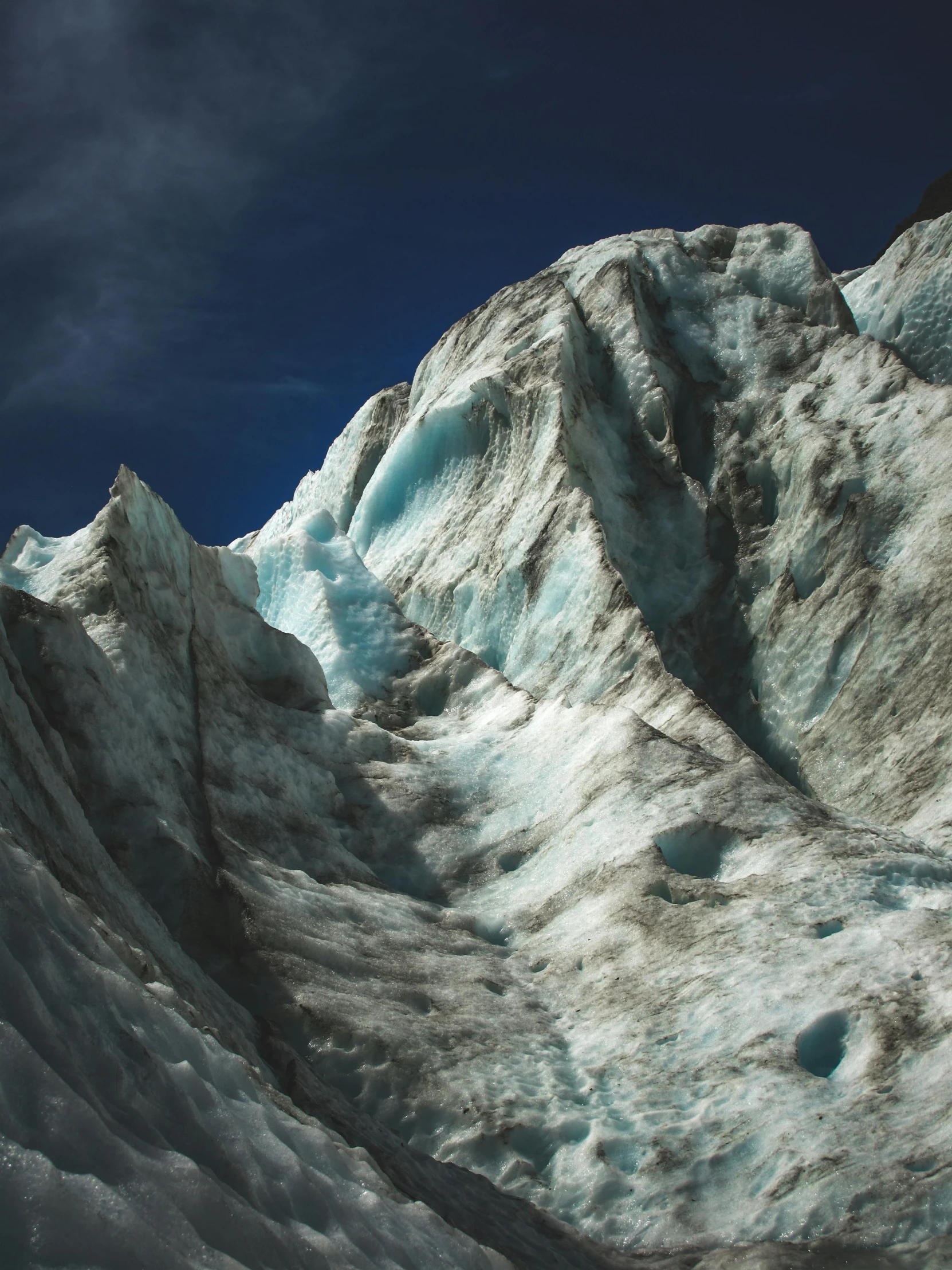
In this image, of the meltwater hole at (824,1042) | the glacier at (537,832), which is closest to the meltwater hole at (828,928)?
the glacier at (537,832)

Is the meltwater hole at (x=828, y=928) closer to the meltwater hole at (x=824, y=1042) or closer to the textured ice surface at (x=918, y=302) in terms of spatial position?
the meltwater hole at (x=824, y=1042)

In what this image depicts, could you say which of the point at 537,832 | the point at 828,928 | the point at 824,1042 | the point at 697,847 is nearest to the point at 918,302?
the point at 537,832

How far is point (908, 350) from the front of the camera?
1717 centimetres

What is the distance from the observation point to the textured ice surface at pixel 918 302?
54.6 ft

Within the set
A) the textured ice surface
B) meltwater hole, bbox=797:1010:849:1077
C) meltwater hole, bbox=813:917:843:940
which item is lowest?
meltwater hole, bbox=797:1010:849:1077

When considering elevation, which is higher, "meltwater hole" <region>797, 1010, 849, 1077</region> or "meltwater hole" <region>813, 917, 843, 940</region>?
"meltwater hole" <region>813, 917, 843, 940</region>

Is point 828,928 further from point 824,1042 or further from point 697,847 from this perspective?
point 697,847

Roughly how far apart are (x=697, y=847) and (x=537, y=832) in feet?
5.68

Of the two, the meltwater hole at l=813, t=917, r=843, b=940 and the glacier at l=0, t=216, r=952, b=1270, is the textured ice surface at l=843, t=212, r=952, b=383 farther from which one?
the meltwater hole at l=813, t=917, r=843, b=940

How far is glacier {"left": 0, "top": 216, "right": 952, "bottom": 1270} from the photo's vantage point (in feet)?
12.4

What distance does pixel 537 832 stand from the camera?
32.2ft

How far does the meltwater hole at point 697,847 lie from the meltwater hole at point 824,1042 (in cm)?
211

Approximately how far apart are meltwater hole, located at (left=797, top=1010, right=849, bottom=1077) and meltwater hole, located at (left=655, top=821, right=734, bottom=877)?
211 centimetres

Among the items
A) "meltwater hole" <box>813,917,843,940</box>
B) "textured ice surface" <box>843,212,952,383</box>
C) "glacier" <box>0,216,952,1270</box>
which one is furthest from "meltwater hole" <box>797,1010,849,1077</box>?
"textured ice surface" <box>843,212,952,383</box>
